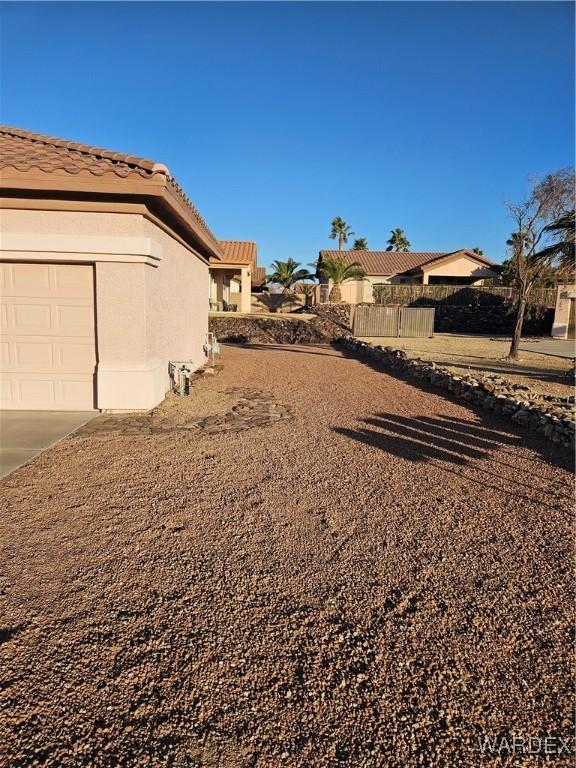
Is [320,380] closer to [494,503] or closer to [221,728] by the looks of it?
[494,503]

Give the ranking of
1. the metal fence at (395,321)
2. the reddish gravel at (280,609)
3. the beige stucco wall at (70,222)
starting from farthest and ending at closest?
the metal fence at (395,321), the beige stucco wall at (70,222), the reddish gravel at (280,609)

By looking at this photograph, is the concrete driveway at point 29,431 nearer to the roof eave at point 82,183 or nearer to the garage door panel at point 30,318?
the garage door panel at point 30,318

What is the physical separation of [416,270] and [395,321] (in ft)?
62.4

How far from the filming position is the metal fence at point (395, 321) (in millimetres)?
23312

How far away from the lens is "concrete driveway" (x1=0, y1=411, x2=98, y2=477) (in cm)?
532

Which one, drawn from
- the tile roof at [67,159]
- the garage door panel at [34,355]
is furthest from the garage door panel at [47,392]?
the tile roof at [67,159]

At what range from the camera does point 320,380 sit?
37.3 ft

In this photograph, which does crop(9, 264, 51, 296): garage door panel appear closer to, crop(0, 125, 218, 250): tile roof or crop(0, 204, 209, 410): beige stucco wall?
crop(0, 204, 209, 410): beige stucco wall

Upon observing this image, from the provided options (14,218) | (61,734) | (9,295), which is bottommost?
(61,734)

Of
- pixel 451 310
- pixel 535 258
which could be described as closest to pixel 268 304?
pixel 451 310

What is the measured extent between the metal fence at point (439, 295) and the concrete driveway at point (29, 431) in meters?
27.3

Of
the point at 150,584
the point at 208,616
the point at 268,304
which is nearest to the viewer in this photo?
the point at 208,616

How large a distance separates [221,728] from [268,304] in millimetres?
34083

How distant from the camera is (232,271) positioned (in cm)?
2792
